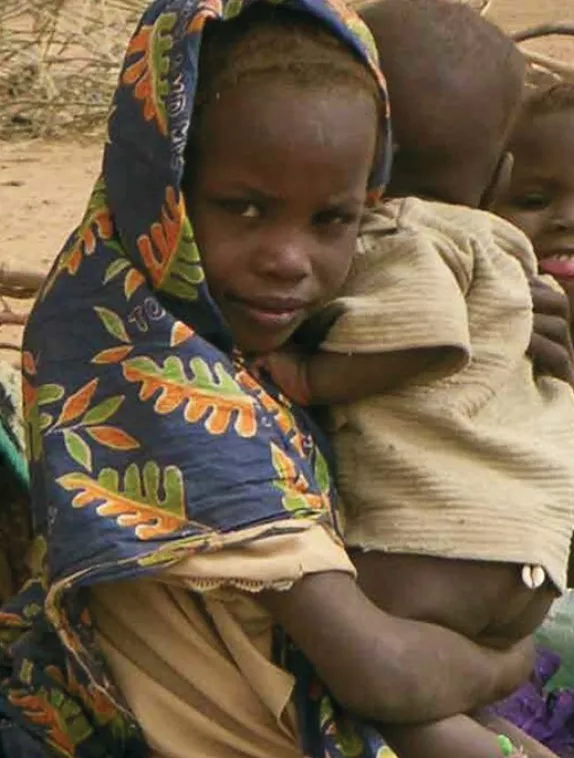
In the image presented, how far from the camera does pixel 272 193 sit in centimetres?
190

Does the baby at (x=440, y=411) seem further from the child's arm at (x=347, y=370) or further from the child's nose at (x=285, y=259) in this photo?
the child's nose at (x=285, y=259)

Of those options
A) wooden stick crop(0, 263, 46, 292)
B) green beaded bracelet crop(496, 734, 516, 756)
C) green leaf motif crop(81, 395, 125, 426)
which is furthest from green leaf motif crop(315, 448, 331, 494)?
wooden stick crop(0, 263, 46, 292)

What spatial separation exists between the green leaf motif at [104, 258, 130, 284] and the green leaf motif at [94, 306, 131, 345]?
0.09ft

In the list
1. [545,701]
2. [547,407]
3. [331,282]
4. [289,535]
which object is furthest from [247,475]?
[545,701]

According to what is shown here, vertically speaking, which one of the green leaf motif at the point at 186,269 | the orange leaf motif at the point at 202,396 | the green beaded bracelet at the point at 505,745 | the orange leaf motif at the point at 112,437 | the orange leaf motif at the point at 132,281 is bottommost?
the green beaded bracelet at the point at 505,745

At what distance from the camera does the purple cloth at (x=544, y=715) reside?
2.55 meters

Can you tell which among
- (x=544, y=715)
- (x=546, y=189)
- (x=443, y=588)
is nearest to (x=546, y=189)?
(x=546, y=189)

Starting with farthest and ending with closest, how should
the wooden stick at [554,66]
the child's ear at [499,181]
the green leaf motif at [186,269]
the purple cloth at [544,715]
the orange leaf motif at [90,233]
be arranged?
the wooden stick at [554,66], the purple cloth at [544,715], the child's ear at [499,181], the orange leaf motif at [90,233], the green leaf motif at [186,269]

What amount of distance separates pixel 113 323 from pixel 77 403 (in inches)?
3.4

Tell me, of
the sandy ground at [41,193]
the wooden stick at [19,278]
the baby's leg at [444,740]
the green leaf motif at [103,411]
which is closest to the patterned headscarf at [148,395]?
the green leaf motif at [103,411]

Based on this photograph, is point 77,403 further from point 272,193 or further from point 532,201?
point 532,201

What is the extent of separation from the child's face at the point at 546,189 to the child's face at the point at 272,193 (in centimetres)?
71

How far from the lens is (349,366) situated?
6.55 feet

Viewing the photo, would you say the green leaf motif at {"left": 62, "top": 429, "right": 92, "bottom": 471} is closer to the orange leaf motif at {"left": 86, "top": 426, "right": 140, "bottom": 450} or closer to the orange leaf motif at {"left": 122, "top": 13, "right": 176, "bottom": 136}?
the orange leaf motif at {"left": 86, "top": 426, "right": 140, "bottom": 450}
